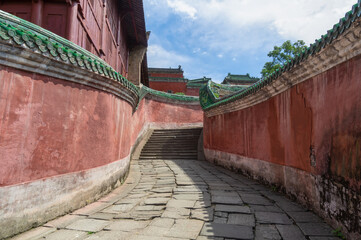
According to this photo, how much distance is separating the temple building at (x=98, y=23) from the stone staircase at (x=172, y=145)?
10.8 feet

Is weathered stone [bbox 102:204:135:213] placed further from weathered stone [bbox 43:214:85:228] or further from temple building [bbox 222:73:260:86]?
temple building [bbox 222:73:260:86]

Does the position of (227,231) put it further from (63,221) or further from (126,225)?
(63,221)

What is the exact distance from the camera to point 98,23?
→ 665cm

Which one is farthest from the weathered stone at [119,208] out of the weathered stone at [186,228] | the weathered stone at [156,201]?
the weathered stone at [186,228]

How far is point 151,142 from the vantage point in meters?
11.8

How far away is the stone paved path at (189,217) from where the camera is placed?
2756 millimetres

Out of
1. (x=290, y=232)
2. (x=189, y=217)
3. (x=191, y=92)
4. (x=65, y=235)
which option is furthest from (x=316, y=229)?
(x=191, y=92)

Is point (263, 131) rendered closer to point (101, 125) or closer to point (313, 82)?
point (313, 82)

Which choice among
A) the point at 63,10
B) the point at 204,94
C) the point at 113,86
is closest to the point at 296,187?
the point at 113,86

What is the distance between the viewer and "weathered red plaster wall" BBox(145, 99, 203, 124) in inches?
559

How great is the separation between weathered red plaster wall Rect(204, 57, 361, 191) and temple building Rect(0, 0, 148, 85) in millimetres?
4766

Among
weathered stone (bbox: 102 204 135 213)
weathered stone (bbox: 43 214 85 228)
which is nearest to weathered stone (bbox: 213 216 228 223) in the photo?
weathered stone (bbox: 102 204 135 213)

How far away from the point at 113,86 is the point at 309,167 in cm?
387

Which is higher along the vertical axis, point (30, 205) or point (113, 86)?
point (113, 86)
